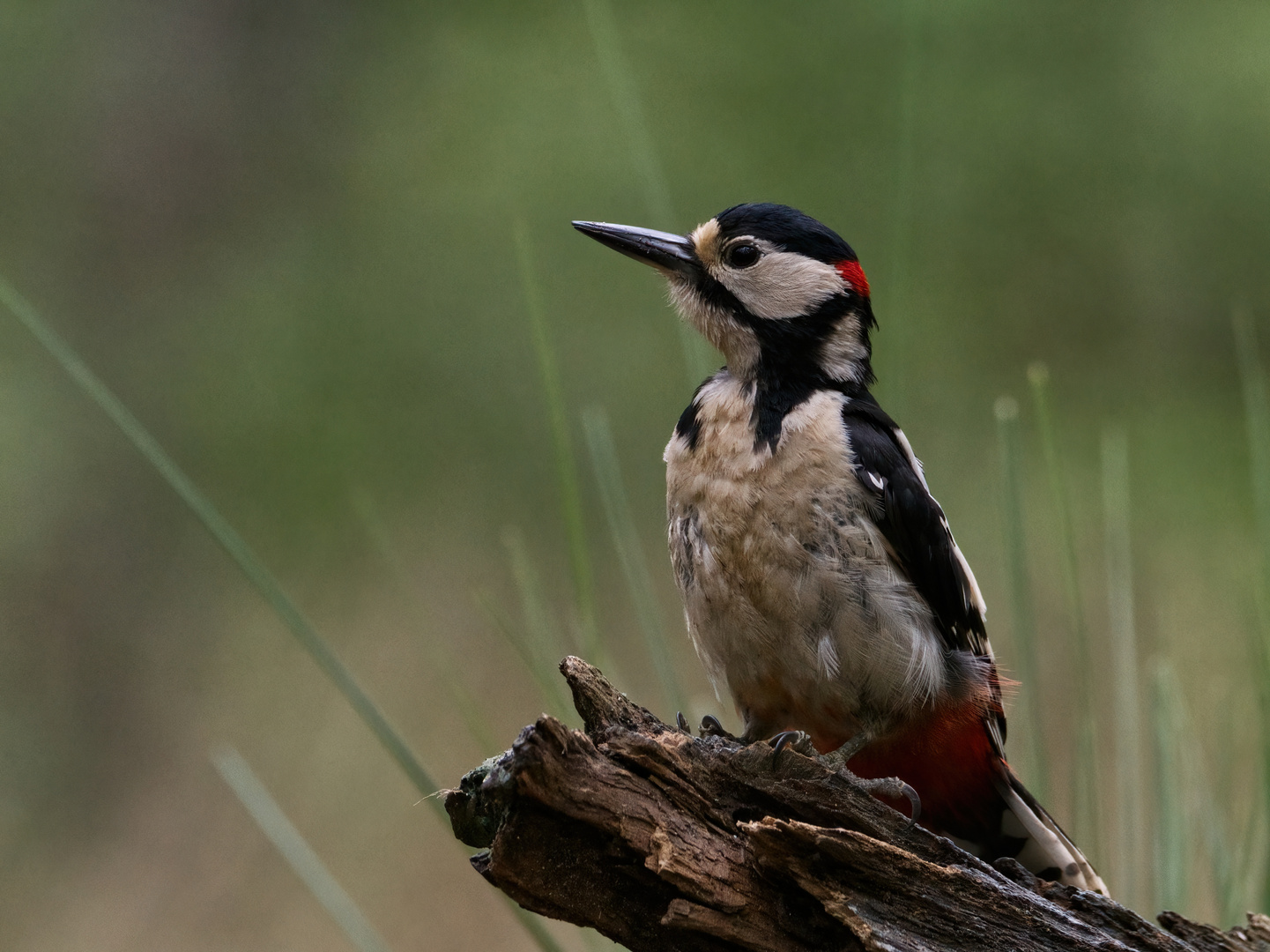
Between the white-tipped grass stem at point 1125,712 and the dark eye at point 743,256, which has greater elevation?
the dark eye at point 743,256

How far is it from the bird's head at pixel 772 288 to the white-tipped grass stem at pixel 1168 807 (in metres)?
0.68

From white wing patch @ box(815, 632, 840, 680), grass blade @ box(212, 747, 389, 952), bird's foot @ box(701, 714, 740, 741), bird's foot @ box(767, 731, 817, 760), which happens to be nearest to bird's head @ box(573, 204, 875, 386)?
white wing patch @ box(815, 632, 840, 680)

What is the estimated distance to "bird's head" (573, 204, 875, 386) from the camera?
2.17m

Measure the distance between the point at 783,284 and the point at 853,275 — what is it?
0.12 m

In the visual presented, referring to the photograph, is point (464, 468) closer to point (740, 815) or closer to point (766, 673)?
point (766, 673)

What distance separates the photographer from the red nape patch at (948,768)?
2.07 meters

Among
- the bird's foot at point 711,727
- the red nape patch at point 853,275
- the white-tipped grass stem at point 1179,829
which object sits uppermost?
the red nape patch at point 853,275

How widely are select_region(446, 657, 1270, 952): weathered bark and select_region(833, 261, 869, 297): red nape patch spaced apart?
872 millimetres

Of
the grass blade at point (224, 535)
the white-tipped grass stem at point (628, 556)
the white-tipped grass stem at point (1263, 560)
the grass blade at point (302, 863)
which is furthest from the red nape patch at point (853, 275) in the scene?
the grass blade at point (302, 863)

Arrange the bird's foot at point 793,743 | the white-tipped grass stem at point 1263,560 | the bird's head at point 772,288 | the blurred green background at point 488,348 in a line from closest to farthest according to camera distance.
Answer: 1. the bird's foot at point 793,743
2. the white-tipped grass stem at point 1263,560
3. the bird's head at point 772,288
4. the blurred green background at point 488,348

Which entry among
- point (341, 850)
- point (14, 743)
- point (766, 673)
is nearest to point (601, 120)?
point (341, 850)

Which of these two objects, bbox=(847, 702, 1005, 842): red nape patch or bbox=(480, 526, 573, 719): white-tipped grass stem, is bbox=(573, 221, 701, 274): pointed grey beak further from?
bbox=(847, 702, 1005, 842): red nape patch

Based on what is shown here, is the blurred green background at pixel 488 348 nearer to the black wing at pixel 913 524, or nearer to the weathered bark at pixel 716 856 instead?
the black wing at pixel 913 524

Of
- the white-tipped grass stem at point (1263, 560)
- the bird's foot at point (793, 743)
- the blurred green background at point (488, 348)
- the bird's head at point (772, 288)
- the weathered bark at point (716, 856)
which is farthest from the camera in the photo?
the blurred green background at point (488, 348)
